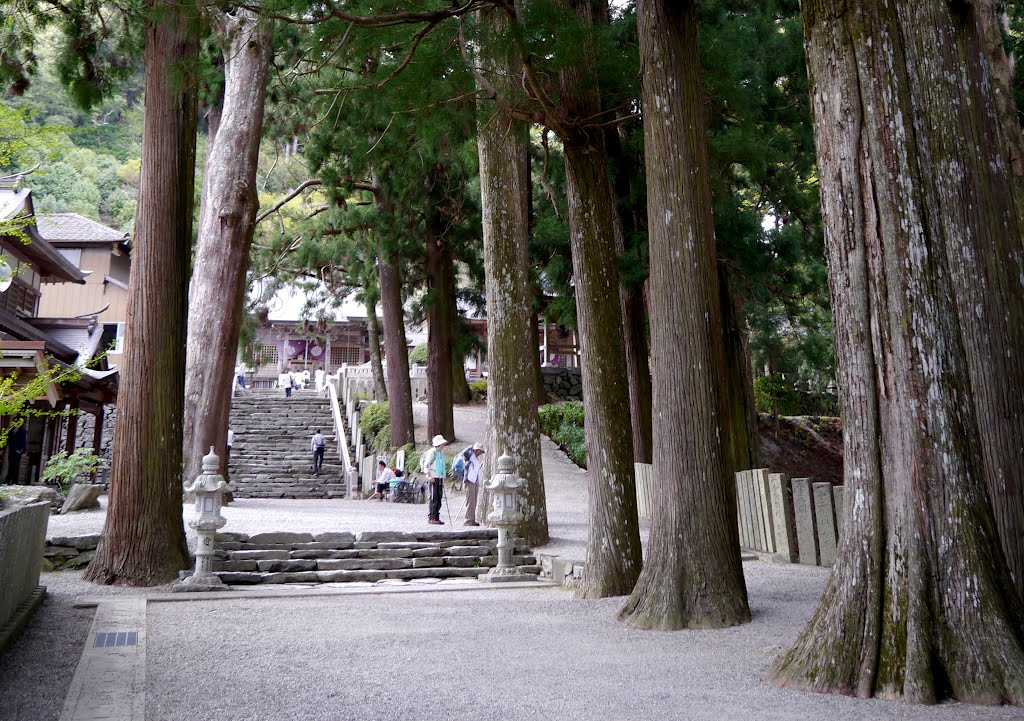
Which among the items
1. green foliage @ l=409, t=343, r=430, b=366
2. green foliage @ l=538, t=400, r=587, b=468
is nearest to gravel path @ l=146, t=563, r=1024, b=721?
green foliage @ l=538, t=400, r=587, b=468

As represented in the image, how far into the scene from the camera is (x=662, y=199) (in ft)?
21.6

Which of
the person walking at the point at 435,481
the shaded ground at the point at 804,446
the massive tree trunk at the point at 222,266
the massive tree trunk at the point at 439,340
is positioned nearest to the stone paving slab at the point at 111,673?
the person walking at the point at 435,481

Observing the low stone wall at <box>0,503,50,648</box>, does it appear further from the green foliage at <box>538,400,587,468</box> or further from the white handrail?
the green foliage at <box>538,400,587,468</box>

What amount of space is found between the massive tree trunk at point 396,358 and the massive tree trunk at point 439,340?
62 cm

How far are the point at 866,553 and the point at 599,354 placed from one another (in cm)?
393

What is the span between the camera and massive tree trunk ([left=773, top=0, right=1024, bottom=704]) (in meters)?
3.96

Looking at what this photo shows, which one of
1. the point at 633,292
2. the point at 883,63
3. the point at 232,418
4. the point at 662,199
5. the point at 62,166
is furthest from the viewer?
the point at 62,166

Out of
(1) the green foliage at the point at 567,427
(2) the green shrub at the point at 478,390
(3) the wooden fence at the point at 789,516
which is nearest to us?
(3) the wooden fence at the point at 789,516

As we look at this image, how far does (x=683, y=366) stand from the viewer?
6.38m

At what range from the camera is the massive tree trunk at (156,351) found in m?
8.91

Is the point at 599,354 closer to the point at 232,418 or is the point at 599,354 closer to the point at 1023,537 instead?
A: the point at 1023,537

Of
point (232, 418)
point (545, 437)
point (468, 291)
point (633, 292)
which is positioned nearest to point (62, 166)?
point (232, 418)

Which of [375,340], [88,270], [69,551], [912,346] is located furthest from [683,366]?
[88,270]

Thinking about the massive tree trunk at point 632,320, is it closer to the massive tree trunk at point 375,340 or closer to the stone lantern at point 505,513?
the stone lantern at point 505,513
